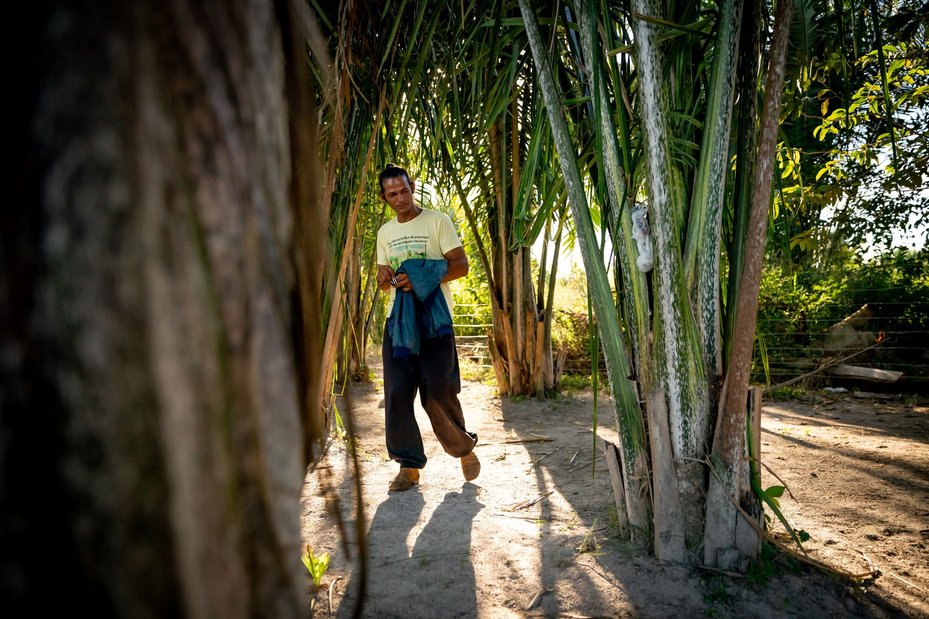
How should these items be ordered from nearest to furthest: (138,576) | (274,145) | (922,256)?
(138,576) → (274,145) → (922,256)

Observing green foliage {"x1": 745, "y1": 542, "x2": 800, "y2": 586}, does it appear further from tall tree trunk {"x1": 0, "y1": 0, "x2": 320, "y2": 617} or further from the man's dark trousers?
tall tree trunk {"x1": 0, "y1": 0, "x2": 320, "y2": 617}

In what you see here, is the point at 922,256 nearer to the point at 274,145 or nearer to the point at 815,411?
the point at 815,411

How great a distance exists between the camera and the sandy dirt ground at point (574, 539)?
1.56 meters

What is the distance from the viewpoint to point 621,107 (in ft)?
4.87

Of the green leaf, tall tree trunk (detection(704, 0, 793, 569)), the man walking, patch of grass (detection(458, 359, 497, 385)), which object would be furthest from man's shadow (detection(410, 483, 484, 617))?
patch of grass (detection(458, 359, 497, 385))

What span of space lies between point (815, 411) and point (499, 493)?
134 inches

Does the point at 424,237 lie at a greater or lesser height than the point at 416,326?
greater

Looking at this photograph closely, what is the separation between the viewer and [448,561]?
1.91 meters

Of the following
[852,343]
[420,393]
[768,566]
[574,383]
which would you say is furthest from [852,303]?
[420,393]

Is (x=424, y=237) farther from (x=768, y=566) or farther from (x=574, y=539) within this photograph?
(x=768, y=566)

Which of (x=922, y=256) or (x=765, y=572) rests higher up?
(x=922, y=256)

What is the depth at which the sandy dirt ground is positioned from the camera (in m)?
1.56

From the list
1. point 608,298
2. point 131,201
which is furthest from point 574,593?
point 131,201

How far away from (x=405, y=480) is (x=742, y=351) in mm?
1822
